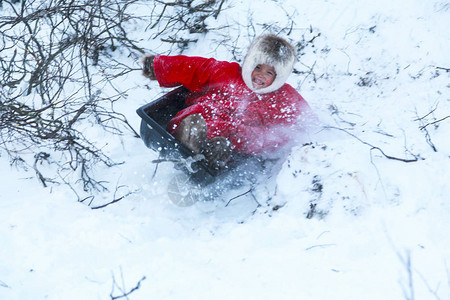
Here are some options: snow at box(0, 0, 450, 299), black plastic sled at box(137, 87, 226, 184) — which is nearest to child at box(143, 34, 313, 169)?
black plastic sled at box(137, 87, 226, 184)

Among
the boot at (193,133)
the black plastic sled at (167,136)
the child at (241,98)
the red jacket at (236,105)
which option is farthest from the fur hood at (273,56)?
the black plastic sled at (167,136)

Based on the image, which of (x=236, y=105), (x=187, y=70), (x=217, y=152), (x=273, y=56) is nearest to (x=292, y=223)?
(x=217, y=152)

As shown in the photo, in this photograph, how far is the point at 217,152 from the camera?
2.19 m

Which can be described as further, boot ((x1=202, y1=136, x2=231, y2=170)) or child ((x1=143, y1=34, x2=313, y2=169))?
child ((x1=143, y1=34, x2=313, y2=169))

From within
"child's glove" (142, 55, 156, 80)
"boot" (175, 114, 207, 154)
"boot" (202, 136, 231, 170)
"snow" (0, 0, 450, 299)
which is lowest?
"snow" (0, 0, 450, 299)

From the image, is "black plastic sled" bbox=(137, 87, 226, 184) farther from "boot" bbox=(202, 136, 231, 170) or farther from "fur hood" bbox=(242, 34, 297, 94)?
"fur hood" bbox=(242, 34, 297, 94)

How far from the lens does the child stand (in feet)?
7.55

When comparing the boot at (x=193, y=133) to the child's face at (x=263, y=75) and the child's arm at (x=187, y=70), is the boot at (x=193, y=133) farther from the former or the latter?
the child's face at (x=263, y=75)

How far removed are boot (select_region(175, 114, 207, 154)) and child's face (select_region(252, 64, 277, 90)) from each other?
447 millimetres

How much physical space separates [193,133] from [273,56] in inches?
27.7

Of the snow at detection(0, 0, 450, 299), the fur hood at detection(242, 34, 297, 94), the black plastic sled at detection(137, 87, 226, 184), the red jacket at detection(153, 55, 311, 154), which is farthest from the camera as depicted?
the red jacket at detection(153, 55, 311, 154)

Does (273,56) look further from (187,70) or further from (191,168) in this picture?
(191,168)

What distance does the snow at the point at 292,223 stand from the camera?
4.77 feet

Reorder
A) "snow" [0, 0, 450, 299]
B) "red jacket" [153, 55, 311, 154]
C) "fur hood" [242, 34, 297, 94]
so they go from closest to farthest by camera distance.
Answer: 1. "snow" [0, 0, 450, 299]
2. "fur hood" [242, 34, 297, 94]
3. "red jacket" [153, 55, 311, 154]
